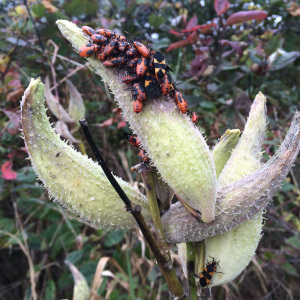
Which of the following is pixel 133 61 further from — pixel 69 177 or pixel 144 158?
pixel 69 177

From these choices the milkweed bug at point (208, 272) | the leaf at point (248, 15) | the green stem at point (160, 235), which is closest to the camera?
the green stem at point (160, 235)

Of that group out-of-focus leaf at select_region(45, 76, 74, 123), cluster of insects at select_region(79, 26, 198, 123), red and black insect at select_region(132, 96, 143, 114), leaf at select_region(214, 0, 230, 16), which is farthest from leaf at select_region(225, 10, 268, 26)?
red and black insect at select_region(132, 96, 143, 114)

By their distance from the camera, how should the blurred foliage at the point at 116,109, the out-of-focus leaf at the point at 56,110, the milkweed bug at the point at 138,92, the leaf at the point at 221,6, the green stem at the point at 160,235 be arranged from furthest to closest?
the blurred foliage at the point at 116,109, the leaf at the point at 221,6, the out-of-focus leaf at the point at 56,110, the green stem at the point at 160,235, the milkweed bug at the point at 138,92

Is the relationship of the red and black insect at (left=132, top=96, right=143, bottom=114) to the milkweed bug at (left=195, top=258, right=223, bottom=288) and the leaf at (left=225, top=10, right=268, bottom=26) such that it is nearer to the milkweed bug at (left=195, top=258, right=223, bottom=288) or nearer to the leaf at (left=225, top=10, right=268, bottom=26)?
the milkweed bug at (left=195, top=258, right=223, bottom=288)

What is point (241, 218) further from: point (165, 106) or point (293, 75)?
point (293, 75)

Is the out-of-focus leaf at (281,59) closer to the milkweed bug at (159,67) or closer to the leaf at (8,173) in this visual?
the milkweed bug at (159,67)

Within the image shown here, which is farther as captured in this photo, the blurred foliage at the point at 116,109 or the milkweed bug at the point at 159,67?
the blurred foliage at the point at 116,109

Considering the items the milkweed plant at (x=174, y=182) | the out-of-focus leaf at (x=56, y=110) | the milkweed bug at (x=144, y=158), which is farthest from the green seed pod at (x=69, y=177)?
the out-of-focus leaf at (x=56, y=110)

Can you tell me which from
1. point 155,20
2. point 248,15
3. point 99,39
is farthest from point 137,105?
point 155,20
